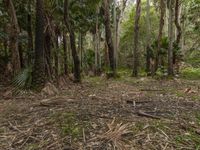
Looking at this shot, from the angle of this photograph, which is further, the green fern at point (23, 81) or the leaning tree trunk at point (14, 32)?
the leaning tree trunk at point (14, 32)

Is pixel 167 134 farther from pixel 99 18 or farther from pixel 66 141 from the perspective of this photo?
pixel 99 18

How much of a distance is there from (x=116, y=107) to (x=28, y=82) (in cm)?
362

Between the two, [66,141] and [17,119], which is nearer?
[66,141]

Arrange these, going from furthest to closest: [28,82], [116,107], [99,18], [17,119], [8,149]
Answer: [99,18] → [28,82] → [116,107] → [17,119] → [8,149]

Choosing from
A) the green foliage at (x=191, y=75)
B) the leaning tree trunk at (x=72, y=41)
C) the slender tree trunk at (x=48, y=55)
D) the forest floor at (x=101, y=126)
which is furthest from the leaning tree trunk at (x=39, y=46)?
the green foliage at (x=191, y=75)

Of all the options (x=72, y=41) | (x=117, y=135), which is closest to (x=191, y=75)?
(x=72, y=41)

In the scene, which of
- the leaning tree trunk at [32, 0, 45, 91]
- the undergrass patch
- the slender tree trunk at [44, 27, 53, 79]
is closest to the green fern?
the leaning tree trunk at [32, 0, 45, 91]

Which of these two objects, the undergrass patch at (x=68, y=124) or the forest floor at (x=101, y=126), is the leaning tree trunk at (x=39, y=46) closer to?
the forest floor at (x=101, y=126)

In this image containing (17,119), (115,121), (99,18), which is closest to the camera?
(115,121)

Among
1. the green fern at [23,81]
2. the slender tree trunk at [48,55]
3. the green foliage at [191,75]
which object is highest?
the slender tree trunk at [48,55]

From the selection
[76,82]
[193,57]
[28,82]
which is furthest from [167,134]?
[193,57]

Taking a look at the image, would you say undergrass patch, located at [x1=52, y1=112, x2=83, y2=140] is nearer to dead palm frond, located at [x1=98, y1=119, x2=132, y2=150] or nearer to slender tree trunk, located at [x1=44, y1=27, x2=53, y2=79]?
dead palm frond, located at [x1=98, y1=119, x2=132, y2=150]

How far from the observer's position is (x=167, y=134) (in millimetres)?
4328

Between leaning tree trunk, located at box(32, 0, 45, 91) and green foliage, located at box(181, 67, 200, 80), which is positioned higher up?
leaning tree trunk, located at box(32, 0, 45, 91)
